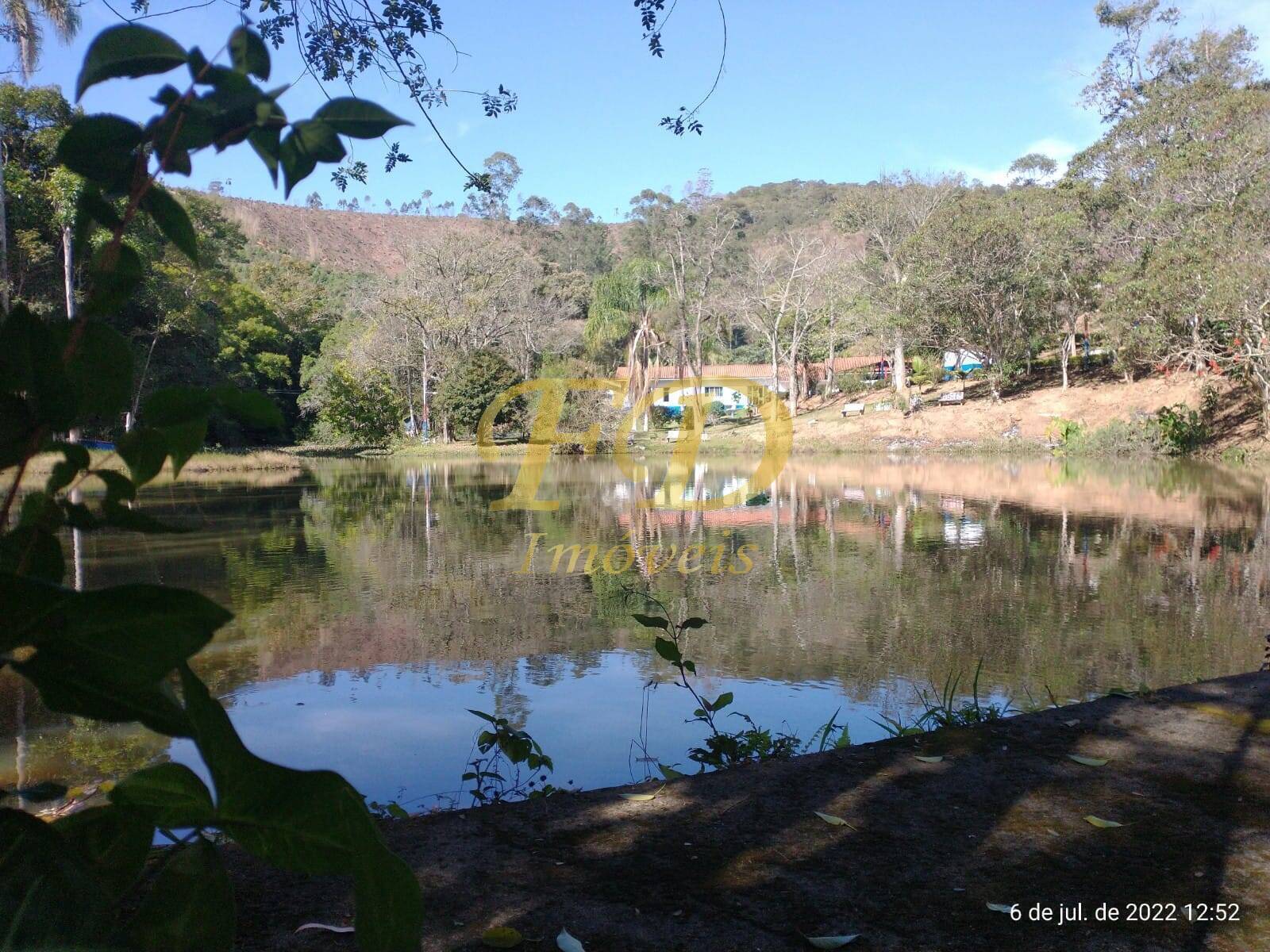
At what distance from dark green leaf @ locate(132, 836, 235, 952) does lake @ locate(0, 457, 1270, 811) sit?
890 millimetres

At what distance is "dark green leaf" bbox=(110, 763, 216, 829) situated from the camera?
59cm

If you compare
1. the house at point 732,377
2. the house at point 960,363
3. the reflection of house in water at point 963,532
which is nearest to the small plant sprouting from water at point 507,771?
the reflection of house in water at point 963,532

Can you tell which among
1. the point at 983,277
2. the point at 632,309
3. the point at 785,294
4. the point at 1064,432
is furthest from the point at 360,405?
the point at 1064,432

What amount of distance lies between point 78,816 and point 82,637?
0.21 meters

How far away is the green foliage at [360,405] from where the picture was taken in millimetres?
36625

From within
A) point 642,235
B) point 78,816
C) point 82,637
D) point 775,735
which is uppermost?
point 642,235

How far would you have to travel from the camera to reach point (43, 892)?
0.54 metres

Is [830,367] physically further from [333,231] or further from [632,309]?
[333,231]

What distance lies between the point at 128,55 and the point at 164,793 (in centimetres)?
48

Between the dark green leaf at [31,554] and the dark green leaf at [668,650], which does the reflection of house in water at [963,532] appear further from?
the dark green leaf at [31,554]

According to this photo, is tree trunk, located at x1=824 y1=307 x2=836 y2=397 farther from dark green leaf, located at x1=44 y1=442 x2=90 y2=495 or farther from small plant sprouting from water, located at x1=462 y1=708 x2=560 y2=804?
dark green leaf, located at x1=44 y1=442 x2=90 y2=495

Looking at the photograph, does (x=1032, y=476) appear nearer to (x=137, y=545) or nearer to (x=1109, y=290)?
(x=1109, y=290)

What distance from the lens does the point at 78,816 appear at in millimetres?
635

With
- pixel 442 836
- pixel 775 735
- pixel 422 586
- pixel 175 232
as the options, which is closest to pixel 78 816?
pixel 175 232
